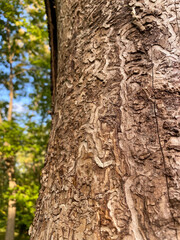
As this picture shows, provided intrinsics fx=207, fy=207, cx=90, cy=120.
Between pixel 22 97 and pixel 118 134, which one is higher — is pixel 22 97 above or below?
above

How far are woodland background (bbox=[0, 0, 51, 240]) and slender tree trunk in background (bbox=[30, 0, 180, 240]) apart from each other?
18.0ft

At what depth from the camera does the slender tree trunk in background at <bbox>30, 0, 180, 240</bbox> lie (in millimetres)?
678

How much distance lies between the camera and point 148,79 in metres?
Answer: 0.85

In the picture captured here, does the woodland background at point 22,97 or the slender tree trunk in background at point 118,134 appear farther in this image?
the woodland background at point 22,97

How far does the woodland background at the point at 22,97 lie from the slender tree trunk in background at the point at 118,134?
5477mm

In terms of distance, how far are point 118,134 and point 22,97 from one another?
1028 cm

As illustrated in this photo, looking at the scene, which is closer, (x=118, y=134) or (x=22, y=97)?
(x=118, y=134)

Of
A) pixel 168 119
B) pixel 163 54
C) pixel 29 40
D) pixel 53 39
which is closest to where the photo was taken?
pixel 168 119

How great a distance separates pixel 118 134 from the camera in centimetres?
81

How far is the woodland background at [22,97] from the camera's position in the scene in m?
6.44

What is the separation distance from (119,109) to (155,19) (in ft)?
1.51

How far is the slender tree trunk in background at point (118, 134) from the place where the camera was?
68 centimetres

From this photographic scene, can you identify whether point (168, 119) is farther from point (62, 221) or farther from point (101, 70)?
point (62, 221)

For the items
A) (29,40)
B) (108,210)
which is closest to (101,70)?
(108,210)
